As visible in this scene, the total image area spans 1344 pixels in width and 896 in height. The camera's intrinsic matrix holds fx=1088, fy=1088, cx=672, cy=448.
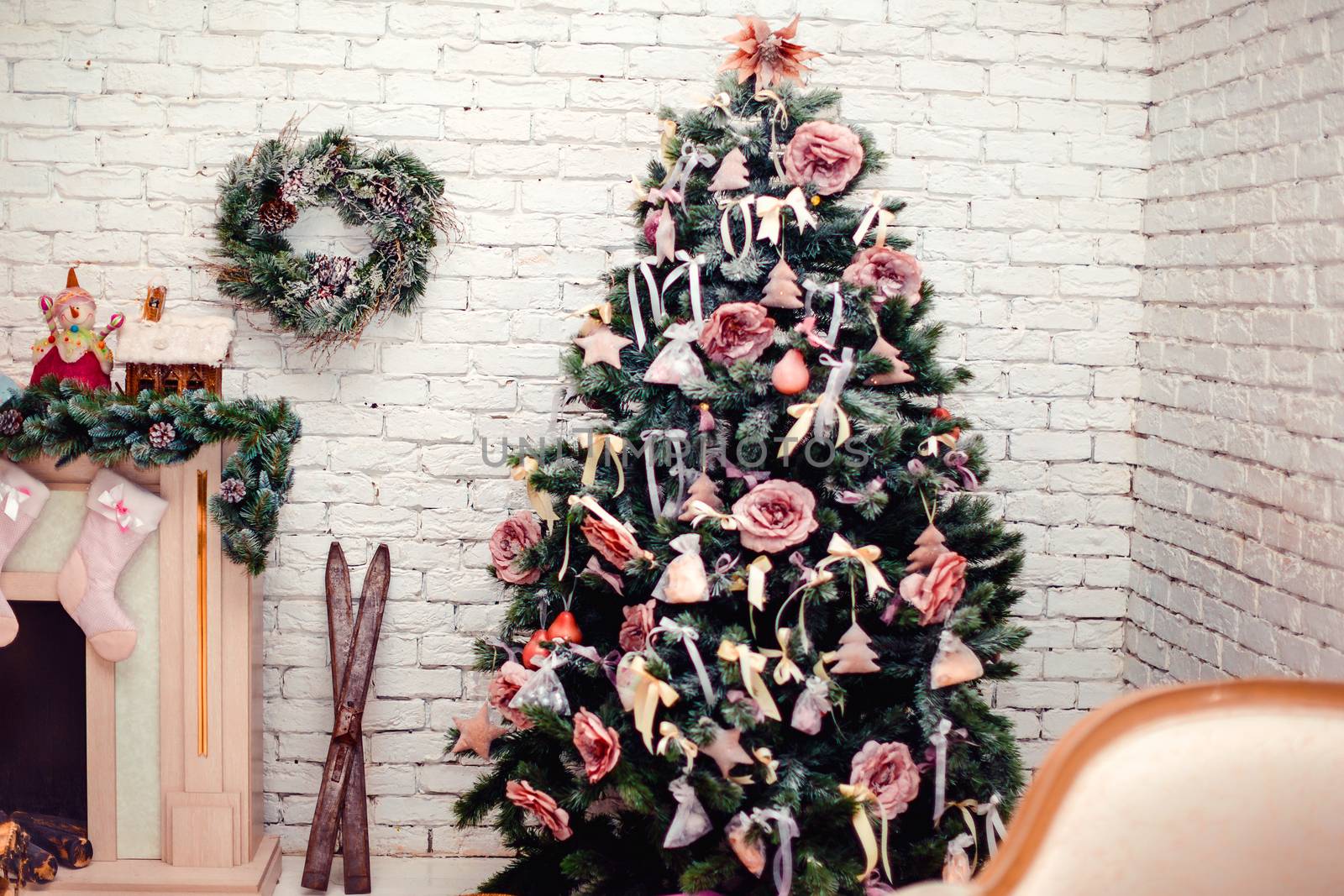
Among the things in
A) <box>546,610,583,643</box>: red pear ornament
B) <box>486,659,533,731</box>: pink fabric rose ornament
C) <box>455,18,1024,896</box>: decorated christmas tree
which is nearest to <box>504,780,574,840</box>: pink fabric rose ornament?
<box>455,18,1024,896</box>: decorated christmas tree

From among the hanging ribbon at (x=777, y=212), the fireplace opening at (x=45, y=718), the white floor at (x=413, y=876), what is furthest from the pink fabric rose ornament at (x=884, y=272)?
the fireplace opening at (x=45, y=718)

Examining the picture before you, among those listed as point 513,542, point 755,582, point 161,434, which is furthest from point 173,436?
point 755,582

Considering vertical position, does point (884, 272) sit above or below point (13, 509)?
above

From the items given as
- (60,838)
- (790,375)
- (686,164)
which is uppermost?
(686,164)

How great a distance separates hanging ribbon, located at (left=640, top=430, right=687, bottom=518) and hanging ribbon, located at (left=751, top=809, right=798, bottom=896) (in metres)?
0.53

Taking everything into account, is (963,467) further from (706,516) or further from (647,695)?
(647,695)

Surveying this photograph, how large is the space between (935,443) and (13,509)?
1.82 meters

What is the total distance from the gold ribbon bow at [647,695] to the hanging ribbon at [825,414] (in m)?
0.43

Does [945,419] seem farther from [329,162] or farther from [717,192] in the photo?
[329,162]

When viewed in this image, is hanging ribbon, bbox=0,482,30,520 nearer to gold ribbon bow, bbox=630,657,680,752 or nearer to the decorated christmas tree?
the decorated christmas tree

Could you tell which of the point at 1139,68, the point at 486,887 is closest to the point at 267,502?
the point at 486,887

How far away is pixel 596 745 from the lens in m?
1.83

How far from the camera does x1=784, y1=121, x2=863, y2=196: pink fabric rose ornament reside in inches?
75.6

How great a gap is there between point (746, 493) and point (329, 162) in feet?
3.91
